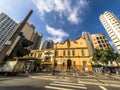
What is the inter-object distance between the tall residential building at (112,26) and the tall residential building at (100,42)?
6.38 m

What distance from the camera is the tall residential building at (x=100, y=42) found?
7251cm

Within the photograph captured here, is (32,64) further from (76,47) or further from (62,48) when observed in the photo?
(76,47)

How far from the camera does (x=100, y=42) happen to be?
243 feet

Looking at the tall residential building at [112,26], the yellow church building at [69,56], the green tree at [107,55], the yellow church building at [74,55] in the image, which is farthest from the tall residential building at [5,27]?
the tall residential building at [112,26]

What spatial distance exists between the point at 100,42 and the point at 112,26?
20.8 meters

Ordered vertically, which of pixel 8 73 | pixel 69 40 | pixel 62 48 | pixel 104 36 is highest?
pixel 104 36

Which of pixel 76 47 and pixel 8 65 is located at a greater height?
pixel 76 47

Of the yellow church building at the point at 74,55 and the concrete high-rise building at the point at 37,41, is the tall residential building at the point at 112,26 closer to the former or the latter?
the yellow church building at the point at 74,55

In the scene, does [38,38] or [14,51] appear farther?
[38,38]

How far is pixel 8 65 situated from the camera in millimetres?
17750

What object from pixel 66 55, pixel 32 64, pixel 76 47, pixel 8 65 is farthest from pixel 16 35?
pixel 76 47

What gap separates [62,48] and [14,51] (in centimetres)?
1849

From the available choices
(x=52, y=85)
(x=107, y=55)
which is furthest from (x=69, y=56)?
(x=52, y=85)

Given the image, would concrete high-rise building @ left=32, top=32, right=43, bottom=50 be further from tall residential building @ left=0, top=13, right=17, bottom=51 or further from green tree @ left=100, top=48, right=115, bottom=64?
green tree @ left=100, top=48, right=115, bottom=64
